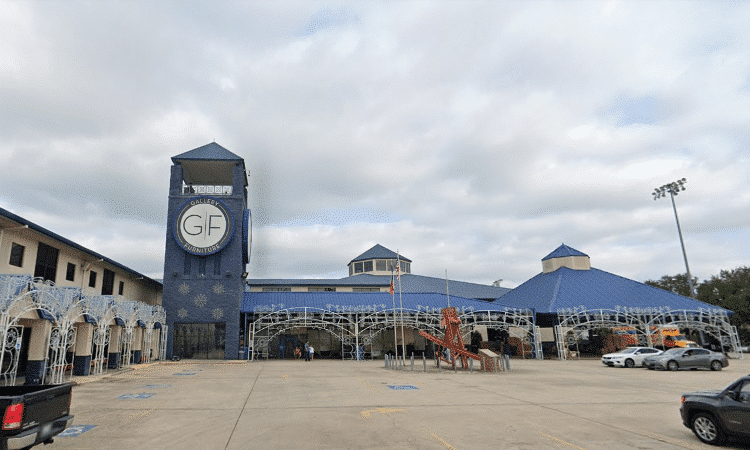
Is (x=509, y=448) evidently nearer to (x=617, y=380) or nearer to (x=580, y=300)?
(x=617, y=380)

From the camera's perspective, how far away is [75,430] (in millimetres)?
10672

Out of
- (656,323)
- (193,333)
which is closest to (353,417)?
(193,333)

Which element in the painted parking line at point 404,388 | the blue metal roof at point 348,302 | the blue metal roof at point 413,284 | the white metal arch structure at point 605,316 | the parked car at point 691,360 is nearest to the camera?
the painted parking line at point 404,388

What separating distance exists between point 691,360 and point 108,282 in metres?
42.5

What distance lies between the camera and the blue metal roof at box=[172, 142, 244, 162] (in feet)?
148

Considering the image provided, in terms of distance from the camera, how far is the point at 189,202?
146 ft

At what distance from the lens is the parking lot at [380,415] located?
9.59 meters

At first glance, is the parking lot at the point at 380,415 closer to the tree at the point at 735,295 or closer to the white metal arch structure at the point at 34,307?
the white metal arch structure at the point at 34,307

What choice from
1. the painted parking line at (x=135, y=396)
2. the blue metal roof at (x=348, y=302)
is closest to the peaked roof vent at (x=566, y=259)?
the blue metal roof at (x=348, y=302)

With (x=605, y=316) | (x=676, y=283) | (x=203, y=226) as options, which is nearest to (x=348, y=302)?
Answer: (x=203, y=226)

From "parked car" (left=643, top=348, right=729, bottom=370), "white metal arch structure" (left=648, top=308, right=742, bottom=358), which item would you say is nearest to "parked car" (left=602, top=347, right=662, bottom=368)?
"parked car" (left=643, top=348, right=729, bottom=370)

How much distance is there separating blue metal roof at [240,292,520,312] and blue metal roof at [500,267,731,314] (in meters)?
5.30

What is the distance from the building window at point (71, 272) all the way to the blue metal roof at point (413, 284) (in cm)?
3171

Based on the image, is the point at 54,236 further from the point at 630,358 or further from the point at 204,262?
the point at 630,358
